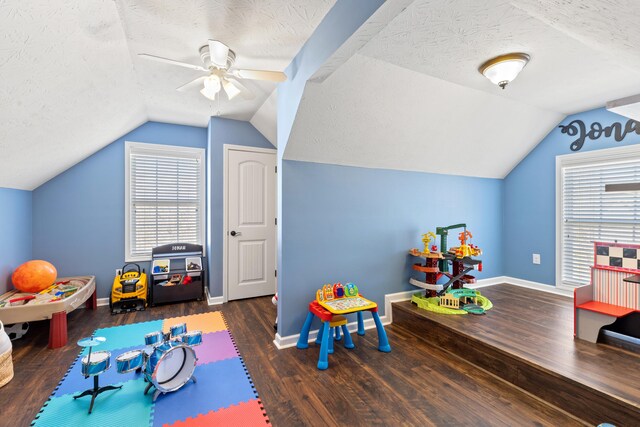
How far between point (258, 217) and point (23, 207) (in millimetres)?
2487

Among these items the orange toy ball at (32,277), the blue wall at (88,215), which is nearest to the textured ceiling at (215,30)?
the blue wall at (88,215)

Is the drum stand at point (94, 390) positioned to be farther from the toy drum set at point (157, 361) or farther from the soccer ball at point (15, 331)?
the soccer ball at point (15, 331)

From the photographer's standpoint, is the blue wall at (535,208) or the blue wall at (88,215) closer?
the blue wall at (88,215)

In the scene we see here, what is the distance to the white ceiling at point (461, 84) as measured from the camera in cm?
130

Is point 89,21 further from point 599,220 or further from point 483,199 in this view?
point 599,220

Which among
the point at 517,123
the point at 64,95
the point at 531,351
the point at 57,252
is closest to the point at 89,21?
the point at 64,95

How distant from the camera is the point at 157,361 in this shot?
1.73 m

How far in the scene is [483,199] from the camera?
3.82 metres

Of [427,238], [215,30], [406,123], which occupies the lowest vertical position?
[427,238]

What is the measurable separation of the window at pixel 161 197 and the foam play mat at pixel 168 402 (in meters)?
Answer: 1.78

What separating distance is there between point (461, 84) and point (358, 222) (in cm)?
152

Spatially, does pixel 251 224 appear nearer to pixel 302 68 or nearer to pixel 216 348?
pixel 216 348

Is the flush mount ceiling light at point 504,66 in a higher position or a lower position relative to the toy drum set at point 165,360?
higher

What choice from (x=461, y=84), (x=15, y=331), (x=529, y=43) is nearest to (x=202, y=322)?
(x=15, y=331)
